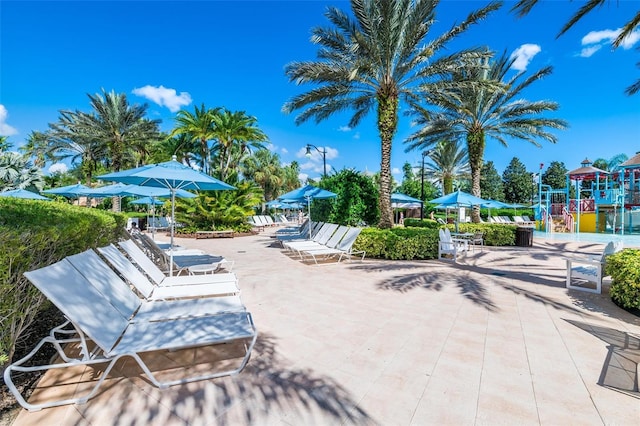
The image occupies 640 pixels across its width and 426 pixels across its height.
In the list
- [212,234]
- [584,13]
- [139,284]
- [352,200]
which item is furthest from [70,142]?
[584,13]

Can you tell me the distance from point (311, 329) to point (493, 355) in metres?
2.13

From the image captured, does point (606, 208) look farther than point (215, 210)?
Yes

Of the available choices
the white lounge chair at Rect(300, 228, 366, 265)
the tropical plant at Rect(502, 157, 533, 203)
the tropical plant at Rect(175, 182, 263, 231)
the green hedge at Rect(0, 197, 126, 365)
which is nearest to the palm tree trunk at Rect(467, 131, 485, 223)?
the white lounge chair at Rect(300, 228, 366, 265)

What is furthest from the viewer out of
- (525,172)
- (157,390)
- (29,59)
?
(525,172)

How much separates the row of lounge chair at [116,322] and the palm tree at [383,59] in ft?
26.9

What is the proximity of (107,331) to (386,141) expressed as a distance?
10274 millimetres

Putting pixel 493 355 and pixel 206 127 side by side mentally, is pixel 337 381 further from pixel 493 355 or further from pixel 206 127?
pixel 206 127

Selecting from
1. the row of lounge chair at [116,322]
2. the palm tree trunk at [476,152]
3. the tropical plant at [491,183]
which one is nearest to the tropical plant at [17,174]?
the row of lounge chair at [116,322]

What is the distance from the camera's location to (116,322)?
9.75 feet

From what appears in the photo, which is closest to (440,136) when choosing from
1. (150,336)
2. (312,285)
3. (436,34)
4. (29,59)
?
(436,34)

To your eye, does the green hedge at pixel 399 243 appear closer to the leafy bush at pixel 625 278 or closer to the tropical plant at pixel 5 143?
the leafy bush at pixel 625 278

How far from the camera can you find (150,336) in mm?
2881

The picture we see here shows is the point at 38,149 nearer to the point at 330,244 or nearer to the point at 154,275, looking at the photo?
the point at 330,244

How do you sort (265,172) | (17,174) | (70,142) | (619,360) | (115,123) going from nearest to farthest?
1. (619,360)
2. (17,174)
3. (115,123)
4. (70,142)
5. (265,172)
